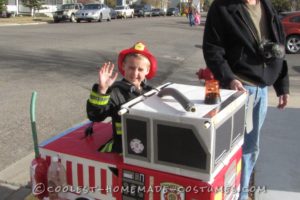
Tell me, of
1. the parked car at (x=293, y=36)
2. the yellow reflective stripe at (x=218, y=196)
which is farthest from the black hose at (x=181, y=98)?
the parked car at (x=293, y=36)

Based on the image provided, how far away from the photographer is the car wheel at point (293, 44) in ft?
46.9

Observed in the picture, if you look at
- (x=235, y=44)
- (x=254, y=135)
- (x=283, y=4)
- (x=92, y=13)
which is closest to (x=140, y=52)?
(x=235, y=44)

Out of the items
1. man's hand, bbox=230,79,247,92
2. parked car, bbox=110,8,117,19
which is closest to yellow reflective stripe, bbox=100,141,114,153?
man's hand, bbox=230,79,247,92

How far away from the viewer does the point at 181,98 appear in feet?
7.09

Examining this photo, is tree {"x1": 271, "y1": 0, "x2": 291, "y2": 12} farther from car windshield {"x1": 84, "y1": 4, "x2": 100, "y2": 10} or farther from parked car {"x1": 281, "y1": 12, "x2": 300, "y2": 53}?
parked car {"x1": 281, "y1": 12, "x2": 300, "y2": 53}

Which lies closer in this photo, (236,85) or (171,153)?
(171,153)

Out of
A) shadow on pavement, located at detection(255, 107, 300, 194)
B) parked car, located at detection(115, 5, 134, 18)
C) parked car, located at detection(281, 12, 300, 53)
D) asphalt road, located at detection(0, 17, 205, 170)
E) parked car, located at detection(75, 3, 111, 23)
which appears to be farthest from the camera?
parked car, located at detection(115, 5, 134, 18)

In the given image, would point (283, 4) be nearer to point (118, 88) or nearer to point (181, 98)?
point (118, 88)

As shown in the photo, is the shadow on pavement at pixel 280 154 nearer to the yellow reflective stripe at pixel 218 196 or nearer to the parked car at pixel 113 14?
the yellow reflective stripe at pixel 218 196

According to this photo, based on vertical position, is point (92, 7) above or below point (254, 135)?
above

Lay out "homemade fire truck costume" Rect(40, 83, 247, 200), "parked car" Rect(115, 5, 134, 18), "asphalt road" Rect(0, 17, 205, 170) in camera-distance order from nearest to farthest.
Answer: "homemade fire truck costume" Rect(40, 83, 247, 200)
"asphalt road" Rect(0, 17, 205, 170)
"parked car" Rect(115, 5, 134, 18)

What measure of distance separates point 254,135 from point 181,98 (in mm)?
1050

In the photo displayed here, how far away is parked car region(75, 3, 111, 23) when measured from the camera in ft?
107

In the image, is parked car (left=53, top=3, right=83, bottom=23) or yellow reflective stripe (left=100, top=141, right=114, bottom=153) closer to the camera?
yellow reflective stripe (left=100, top=141, right=114, bottom=153)
